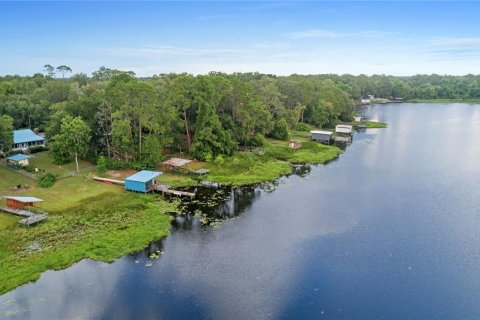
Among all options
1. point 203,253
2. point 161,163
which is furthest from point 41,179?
point 203,253

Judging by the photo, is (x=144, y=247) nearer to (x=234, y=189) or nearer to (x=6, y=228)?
(x=6, y=228)

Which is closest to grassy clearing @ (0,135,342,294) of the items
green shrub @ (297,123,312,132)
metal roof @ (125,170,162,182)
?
metal roof @ (125,170,162,182)

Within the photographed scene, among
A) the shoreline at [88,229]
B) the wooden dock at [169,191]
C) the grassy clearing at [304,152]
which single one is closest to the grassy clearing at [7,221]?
the shoreline at [88,229]

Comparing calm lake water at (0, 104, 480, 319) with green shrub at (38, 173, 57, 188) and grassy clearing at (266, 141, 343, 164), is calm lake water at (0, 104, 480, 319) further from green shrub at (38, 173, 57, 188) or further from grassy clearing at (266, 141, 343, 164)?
green shrub at (38, 173, 57, 188)

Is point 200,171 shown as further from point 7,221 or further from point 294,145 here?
point 294,145

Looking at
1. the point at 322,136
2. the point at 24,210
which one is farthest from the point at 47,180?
the point at 322,136
